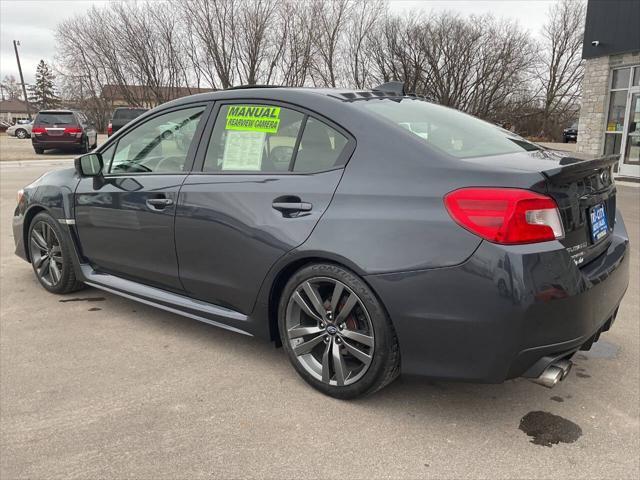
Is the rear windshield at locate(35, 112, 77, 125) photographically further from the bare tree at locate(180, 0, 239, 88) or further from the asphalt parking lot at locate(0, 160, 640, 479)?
the asphalt parking lot at locate(0, 160, 640, 479)

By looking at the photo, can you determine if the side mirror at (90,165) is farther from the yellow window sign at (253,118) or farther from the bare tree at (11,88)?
the bare tree at (11,88)

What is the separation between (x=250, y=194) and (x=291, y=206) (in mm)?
305

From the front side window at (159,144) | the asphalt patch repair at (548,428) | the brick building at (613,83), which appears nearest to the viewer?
the asphalt patch repair at (548,428)

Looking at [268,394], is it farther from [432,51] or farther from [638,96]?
[432,51]

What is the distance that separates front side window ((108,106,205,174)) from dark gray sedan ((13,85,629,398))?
2 cm

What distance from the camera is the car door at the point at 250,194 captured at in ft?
8.80

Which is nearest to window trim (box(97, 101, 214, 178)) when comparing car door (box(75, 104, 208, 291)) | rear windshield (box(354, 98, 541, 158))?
car door (box(75, 104, 208, 291))

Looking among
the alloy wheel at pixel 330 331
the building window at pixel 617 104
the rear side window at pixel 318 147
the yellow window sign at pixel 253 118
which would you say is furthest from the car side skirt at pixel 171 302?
the building window at pixel 617 104

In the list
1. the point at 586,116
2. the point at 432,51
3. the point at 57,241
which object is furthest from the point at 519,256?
the point at 432,51

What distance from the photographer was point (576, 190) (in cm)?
237

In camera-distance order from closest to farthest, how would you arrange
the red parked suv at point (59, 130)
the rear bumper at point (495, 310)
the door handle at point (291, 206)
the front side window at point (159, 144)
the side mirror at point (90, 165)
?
the rear bumper at point (495, 310) < the door handle at point (291, 206) < the front side window at point (159, 144) < the side mirror at point (90, 165) < the red parked suv at point (59, 130)

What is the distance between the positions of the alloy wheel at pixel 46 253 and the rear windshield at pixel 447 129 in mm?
2817

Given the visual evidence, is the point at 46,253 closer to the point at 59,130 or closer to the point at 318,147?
the point at 318,147

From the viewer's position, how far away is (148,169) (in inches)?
139
